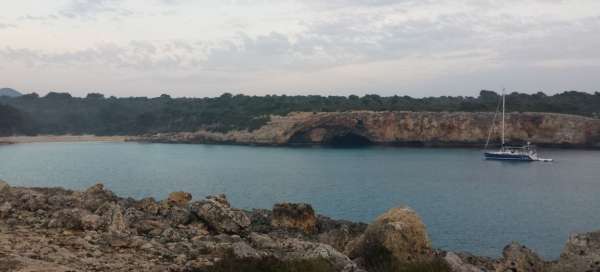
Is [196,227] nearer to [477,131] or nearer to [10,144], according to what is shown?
[477,131]

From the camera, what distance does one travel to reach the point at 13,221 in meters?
13.4

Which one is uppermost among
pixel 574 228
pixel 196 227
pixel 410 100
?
pixel 410 100

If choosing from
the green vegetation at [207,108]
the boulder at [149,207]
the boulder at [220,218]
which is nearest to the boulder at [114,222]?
the boulder at [220,218]

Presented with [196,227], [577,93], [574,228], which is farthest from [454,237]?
[577,93]

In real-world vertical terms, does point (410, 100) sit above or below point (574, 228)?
above

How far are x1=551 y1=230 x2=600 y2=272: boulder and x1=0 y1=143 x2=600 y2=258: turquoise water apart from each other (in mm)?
13945

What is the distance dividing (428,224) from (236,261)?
21274mm

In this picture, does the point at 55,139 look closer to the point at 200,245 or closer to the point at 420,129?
the point at 420,129

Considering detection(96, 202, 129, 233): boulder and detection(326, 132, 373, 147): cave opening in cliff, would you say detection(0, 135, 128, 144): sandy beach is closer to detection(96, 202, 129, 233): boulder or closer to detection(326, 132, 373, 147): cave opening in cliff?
detection(326, 132, 373, 147): cave opening in cliff

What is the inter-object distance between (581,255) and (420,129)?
7849 centimetres

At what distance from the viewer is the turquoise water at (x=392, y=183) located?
29594 mm

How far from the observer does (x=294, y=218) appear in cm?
2155

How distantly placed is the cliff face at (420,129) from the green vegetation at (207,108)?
4.66m

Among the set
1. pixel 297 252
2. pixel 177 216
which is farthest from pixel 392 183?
pixel 297 252
